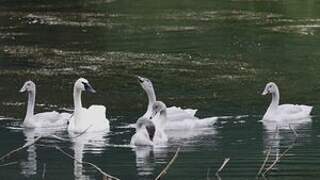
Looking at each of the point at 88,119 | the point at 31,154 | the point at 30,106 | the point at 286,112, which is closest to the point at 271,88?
the point at 286,112

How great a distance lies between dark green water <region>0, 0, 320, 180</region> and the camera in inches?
661

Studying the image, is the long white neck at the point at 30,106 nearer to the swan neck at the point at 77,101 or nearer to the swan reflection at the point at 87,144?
the swan neck at the point at 77,101

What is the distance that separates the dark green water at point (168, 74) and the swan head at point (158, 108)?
0.65m

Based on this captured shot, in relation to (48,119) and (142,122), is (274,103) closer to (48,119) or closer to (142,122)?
(142,122)

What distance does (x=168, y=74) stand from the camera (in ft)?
92.0

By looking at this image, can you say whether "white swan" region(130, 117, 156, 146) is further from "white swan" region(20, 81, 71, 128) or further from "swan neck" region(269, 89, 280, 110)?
"swan neck" region(269, 89, 280, 110)

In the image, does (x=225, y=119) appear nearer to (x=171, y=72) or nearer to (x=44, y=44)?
(x=171, y=72)

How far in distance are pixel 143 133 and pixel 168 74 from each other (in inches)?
374

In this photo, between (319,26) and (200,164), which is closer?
(200,164)

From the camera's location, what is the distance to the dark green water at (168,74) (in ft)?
55.1

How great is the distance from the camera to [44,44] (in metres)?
36.6

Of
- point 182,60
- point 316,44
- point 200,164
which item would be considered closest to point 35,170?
point 200,164

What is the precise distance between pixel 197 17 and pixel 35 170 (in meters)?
30.4

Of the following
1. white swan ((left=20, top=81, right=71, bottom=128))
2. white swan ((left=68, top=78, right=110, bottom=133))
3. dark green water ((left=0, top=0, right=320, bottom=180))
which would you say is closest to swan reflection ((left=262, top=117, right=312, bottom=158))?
dark green water ((left=0, top=0, right=320, bottom=180))
